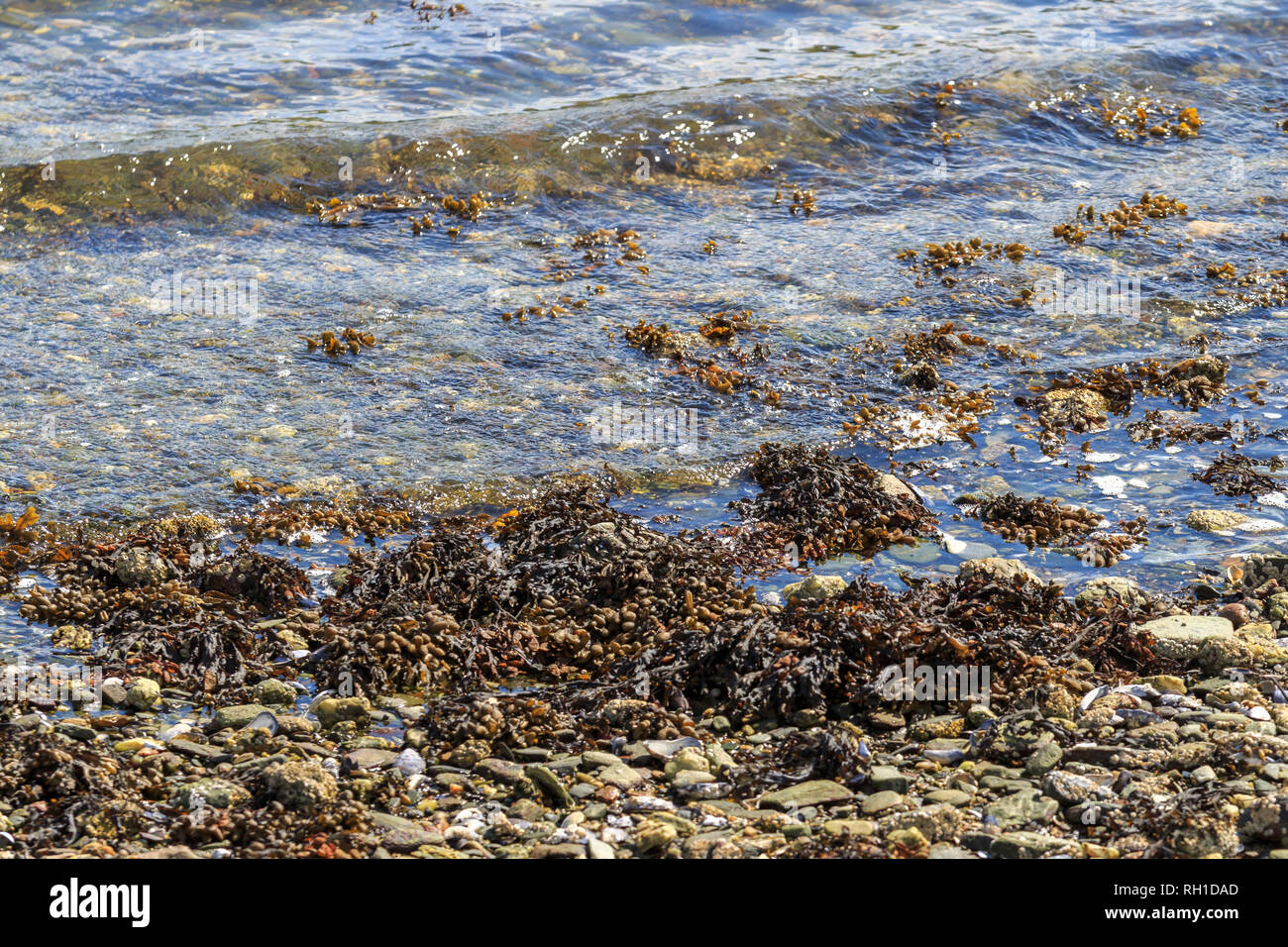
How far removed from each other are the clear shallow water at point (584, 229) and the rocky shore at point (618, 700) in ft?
2.48

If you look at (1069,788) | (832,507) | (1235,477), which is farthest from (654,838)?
(1235,477)

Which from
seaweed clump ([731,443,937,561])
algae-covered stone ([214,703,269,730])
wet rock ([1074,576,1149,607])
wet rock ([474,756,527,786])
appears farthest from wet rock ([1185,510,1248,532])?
algae-covered stone ([214,703,269,730])

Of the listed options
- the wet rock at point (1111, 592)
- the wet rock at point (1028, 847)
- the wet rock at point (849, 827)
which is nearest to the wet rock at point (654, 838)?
the wet rock at point (849, 827)

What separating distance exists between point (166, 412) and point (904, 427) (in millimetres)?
6344

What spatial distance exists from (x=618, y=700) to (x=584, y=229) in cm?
928

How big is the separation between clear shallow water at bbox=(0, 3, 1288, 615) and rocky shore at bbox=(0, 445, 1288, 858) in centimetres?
76

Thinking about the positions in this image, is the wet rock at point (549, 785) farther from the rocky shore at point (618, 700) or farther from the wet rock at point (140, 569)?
the wet rock at point (140, 569)

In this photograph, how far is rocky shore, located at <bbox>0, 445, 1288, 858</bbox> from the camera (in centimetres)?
516

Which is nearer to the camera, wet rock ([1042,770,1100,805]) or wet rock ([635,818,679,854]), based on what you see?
wet rock ([635,818,679,854])

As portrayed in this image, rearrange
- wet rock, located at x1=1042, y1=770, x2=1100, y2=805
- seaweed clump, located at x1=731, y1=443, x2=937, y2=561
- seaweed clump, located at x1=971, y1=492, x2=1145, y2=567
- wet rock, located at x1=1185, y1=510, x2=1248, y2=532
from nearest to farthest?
wet rock, located at x1=1042, y1=770, x2=1100, y2=805 < seaweed clump, located at x1=971, y1=492, x2=1145, y2=567 < seaweed clump, located at x1=731, y1=443, x2=937, y2=561 < wet rock, located at x1=1185, y1=510, x2=1248, y2=532

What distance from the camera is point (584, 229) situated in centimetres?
1452

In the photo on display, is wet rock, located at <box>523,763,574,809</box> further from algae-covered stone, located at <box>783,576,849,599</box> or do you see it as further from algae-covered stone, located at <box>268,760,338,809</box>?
algae-covered stone, located at <box>783,576,849,599</box>
